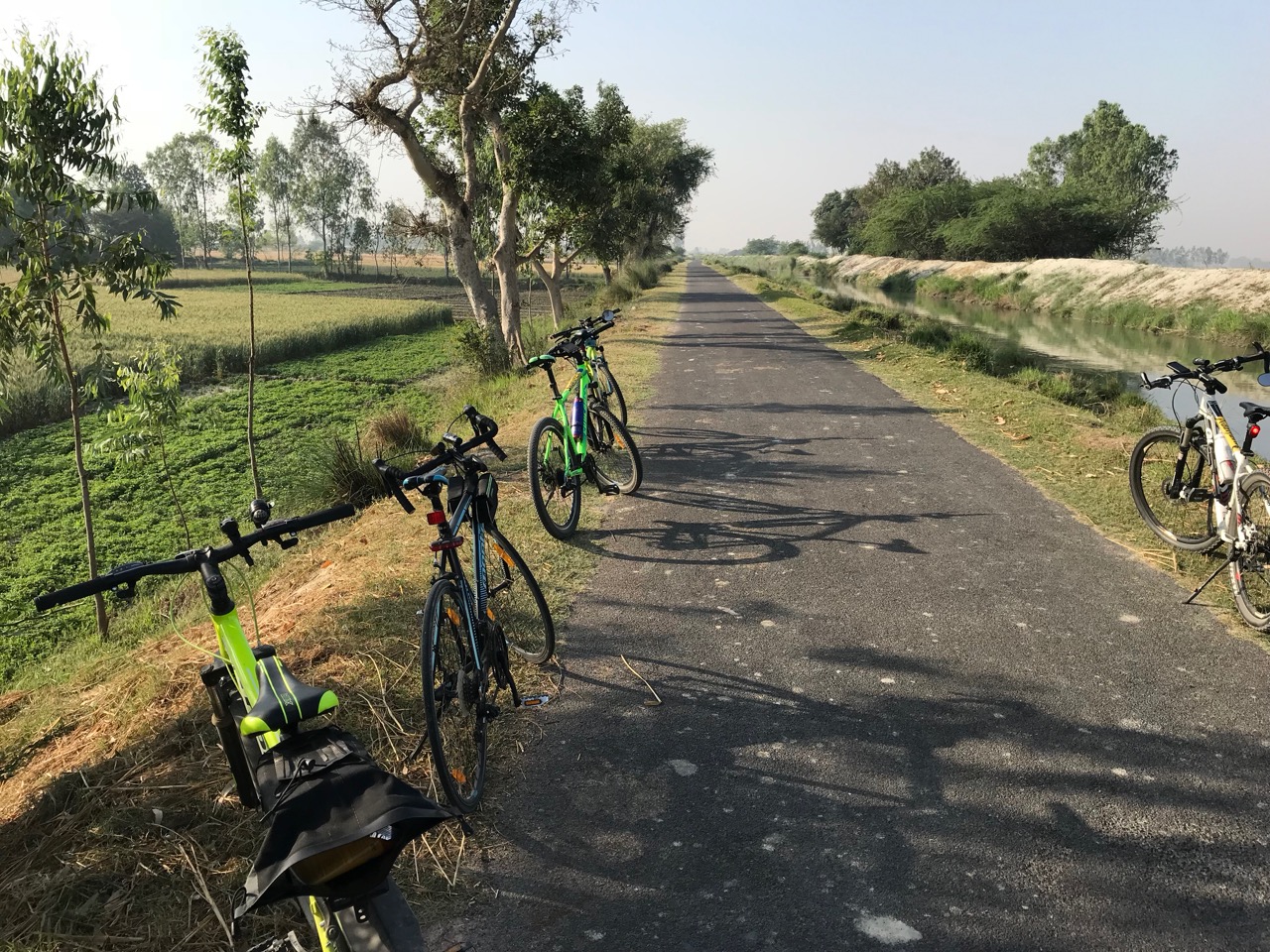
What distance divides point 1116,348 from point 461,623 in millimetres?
25216

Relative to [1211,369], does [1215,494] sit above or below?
below

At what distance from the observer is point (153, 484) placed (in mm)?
12719

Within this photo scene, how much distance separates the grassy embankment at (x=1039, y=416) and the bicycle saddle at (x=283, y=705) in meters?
4.57

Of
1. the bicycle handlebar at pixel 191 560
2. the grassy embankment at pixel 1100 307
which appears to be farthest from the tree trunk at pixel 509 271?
the grassy embankment at pixel 1100 307

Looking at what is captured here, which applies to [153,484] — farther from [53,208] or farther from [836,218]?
[836,218]

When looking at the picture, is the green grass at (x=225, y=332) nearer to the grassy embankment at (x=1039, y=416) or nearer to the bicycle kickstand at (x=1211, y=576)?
the grassy embankment at (x=1039, y=416)

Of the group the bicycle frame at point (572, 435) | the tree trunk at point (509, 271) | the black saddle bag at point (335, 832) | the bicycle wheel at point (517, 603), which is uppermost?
the tree trunk at point (509, 271)

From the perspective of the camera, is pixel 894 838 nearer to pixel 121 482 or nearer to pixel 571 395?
pixel 571 395

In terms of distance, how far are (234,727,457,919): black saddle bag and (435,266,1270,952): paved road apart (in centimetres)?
101

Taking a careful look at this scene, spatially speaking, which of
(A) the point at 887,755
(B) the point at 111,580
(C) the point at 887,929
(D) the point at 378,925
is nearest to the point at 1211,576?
(A) the point at 887,755

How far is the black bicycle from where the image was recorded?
285cm

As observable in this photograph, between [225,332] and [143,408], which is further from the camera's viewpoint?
[225,332]

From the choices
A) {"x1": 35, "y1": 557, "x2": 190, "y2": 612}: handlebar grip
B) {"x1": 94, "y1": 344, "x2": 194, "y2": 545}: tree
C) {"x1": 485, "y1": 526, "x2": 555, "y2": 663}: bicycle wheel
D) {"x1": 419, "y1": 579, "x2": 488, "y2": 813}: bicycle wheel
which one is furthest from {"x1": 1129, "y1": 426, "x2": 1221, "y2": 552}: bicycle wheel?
{"x1": 94, "y1": 344, "x2": 194, "y2": 545}: tree

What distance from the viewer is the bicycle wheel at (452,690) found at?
2.77 metres
